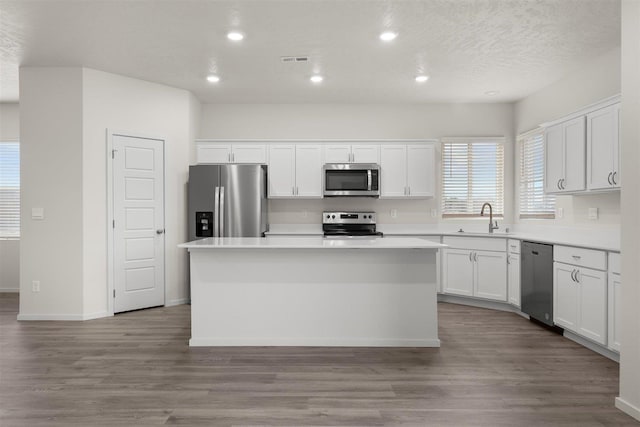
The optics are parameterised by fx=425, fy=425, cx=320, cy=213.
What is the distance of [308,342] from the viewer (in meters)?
3.70

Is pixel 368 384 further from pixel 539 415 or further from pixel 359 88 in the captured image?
pixel 359 88

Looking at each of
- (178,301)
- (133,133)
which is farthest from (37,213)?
(178,301)

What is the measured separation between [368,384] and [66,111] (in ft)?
14.0

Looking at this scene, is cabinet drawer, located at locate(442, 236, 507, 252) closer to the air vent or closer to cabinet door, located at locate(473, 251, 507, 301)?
cabinet door, located at locate(473, 251, 507, 301)

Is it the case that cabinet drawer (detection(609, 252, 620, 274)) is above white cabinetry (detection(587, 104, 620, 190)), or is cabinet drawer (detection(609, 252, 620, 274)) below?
below

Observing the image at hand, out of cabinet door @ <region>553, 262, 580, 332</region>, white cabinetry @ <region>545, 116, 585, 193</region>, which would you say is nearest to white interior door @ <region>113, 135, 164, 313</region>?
cabinet door @ <region>553, 262, 580, 332</region>

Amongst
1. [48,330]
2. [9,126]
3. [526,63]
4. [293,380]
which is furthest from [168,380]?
[9,126]

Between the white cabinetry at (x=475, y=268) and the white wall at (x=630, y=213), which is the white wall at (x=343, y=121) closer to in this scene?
the white cabinetry at (x=475, y=268)

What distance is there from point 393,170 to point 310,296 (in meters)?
2.84

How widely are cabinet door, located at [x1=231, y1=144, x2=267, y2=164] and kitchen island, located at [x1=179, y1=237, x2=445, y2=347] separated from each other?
7.97 feet

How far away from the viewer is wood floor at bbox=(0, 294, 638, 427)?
2.43 m

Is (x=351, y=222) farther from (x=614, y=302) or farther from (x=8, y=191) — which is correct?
(x=8, y=191)

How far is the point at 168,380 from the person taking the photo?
9.68 feet

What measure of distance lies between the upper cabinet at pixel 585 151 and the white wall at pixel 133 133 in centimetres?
440
